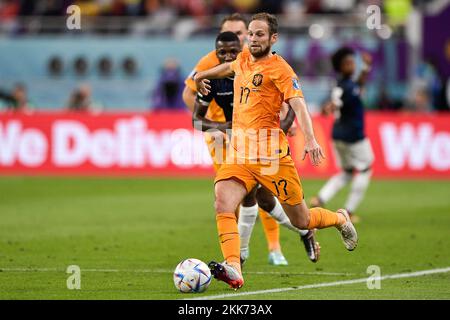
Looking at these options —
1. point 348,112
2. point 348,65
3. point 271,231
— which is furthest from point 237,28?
point 348,112

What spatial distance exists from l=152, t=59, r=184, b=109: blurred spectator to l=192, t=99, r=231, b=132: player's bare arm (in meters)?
17.9

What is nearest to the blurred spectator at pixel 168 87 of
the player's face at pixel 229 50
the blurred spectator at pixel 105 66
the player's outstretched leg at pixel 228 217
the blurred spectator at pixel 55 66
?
the blurred spectator at pixel 105 66

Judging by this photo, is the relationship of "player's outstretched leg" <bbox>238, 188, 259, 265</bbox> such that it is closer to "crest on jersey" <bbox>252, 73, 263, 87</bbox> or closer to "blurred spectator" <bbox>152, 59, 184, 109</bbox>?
"crest on jersey" <bbox>252, 73, 263, 87</bbox>

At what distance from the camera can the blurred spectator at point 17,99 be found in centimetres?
2845

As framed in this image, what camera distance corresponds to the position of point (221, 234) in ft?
33.1

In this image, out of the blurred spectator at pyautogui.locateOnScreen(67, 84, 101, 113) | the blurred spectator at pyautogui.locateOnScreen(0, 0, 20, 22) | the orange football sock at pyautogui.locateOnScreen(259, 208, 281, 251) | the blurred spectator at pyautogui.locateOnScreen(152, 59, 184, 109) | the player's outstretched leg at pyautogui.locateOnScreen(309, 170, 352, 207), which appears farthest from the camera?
the blurred spectator at pyautogui.locateOnScreen(0, 0, 20, 22)

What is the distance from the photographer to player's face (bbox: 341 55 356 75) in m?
17.4

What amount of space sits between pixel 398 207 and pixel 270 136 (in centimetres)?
976

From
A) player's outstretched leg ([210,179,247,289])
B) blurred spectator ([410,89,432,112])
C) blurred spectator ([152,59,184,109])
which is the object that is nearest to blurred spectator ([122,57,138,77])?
blurred spectator ([152,59,184,109])

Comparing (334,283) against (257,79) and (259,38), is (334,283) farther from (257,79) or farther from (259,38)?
(259,38)

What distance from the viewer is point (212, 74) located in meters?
10.7

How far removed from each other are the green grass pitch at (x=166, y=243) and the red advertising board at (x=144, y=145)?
1.20m

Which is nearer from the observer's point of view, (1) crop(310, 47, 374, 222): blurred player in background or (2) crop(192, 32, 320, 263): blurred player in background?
(2) crop(192, 32, 320, 263): blurred player in background
